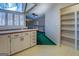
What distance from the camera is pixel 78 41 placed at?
13.3 feet

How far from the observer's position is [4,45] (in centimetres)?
325

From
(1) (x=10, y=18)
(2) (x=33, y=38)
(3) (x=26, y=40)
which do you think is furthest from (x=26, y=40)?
(1) (x=10, y=18)

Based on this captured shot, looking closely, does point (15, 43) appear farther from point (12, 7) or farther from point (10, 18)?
point (12, 7)

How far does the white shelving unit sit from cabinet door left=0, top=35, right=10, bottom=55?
1485mm

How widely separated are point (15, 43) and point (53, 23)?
1.08 m

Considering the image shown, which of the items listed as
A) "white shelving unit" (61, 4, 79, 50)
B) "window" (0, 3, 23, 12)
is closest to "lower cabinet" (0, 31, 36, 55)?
"window" (0, 3, 23, 12)

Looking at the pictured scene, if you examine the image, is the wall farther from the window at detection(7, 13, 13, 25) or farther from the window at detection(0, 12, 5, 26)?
the window at detection(0, 12, 5, 26)

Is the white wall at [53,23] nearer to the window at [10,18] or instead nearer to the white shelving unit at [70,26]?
the white shelving unit at [70,26]

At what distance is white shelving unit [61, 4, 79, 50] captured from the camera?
4.01m

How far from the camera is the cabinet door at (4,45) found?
10.4 feet

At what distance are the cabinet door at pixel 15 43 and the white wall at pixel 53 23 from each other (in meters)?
0.79

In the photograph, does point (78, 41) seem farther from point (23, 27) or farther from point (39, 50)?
point (23, 27)

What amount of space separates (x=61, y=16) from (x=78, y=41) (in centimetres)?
84

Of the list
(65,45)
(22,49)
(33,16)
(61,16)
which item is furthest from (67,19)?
(22,49)
